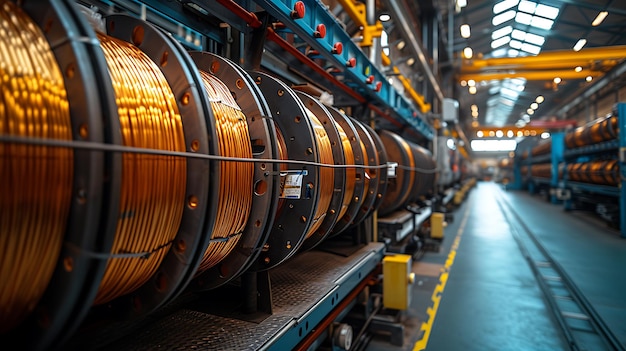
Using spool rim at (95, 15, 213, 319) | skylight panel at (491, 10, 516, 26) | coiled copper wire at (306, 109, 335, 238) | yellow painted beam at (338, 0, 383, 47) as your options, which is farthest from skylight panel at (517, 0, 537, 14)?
spool rim at (95, 15, 213, 319)

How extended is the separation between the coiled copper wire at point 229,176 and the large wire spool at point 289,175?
0.32 metres

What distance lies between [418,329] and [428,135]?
558cm

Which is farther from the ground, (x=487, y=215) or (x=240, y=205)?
(x=240, y=205)

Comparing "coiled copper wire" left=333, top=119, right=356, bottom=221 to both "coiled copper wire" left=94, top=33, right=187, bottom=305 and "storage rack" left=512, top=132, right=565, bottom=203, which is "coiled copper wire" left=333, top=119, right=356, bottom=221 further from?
"storage rack" left=512, top=132, right=565, bottom=203

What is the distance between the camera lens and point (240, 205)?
5.26 ft

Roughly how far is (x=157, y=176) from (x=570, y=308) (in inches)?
202

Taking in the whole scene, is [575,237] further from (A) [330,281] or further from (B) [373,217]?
(A) [330,281]

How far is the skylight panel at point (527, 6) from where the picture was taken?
5498mm

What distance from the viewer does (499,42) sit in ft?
38.1

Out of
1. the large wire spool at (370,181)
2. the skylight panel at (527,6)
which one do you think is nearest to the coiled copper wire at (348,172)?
the large wire spool at (370,181)

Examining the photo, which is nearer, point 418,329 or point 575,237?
point 418,329

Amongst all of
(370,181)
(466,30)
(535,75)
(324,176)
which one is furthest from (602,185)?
(324,176)

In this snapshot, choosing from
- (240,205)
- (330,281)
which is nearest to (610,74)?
(330,281)

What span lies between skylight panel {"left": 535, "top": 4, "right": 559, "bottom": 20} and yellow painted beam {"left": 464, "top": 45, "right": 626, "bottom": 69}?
7.88 feet
